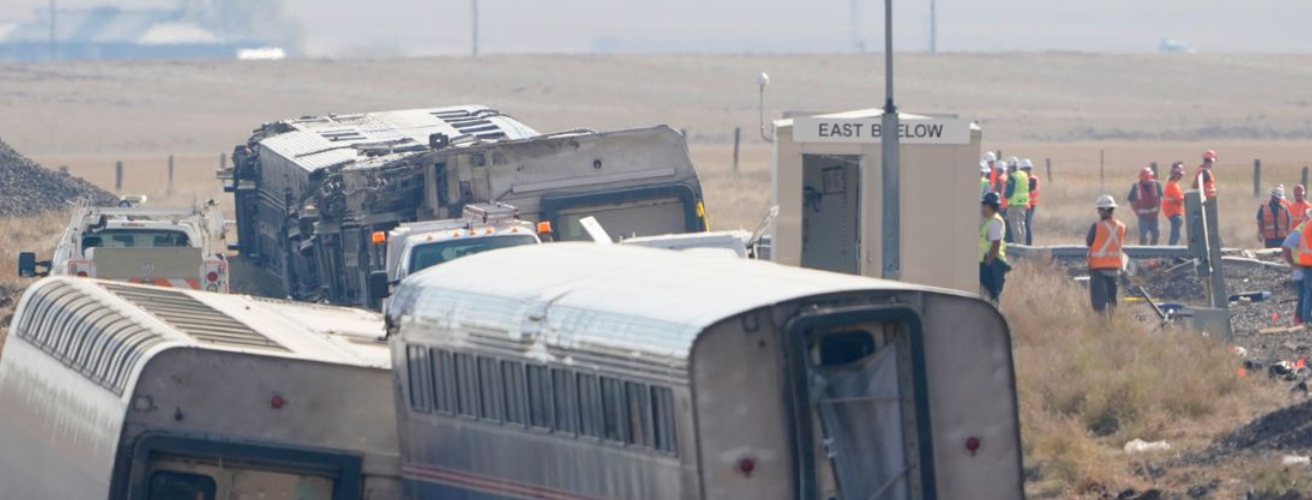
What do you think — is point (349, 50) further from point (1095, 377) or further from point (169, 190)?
point (1095, 377)

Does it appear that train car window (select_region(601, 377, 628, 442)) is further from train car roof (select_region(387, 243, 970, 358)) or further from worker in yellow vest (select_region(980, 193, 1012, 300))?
worker in yellow vest (select_region(980, 193, 1012, 300))

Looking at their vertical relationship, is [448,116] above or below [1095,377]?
above

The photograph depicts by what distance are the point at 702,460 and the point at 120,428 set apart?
350 centimetres

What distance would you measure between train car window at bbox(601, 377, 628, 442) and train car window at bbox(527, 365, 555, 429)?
0.45 m

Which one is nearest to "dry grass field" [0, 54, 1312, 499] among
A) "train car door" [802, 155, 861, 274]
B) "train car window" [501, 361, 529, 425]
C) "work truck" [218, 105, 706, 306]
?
"train car door" [802, 155, 861, 274]

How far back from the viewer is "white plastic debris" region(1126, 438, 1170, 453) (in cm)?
1742

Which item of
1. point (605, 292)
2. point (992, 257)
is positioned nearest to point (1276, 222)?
point (992, 257)

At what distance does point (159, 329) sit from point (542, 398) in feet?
8.83

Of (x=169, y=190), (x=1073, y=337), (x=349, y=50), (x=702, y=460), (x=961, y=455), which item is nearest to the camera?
(x=702, y=460)

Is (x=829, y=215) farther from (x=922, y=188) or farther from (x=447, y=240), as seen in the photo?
(x=447, y=240)


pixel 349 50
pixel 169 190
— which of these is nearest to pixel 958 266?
pixel 169 190

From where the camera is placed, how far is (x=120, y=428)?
Answer: 40.9 feet

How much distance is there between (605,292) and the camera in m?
11.6

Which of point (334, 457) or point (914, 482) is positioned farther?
point (334, 457)
